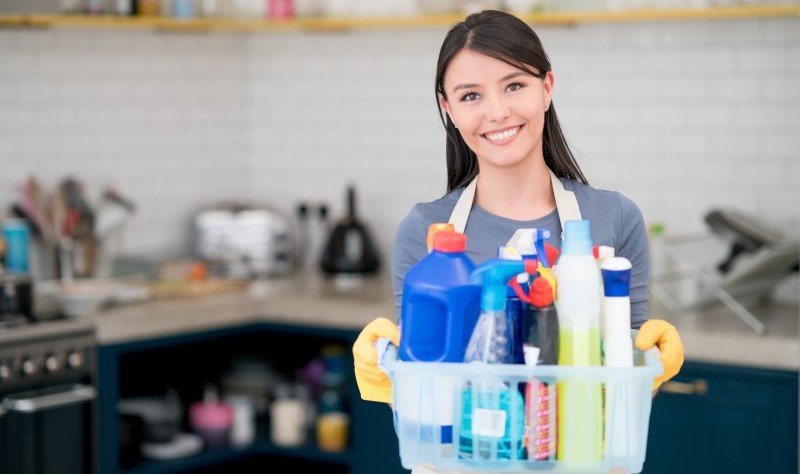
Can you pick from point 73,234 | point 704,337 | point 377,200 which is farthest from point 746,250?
point 73,234

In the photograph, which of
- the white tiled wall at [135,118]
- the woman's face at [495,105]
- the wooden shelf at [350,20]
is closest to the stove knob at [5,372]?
the white tiled wall at [135,118]

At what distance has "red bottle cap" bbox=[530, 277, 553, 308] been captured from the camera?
1844mm

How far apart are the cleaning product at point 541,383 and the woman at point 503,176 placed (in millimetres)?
194

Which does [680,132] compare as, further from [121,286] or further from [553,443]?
[553,443]

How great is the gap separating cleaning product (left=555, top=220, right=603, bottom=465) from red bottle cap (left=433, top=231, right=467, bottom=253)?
0.50ft

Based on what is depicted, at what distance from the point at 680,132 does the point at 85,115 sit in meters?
2.46

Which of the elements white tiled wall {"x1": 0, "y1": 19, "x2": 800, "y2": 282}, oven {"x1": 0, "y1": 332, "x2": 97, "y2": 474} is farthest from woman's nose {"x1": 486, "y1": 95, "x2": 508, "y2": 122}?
oven {"x1": 0, "y1": 332, "x2": 97, "y2": 474}

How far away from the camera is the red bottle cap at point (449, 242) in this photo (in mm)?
1884

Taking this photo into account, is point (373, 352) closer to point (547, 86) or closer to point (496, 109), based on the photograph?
point (496, 109)

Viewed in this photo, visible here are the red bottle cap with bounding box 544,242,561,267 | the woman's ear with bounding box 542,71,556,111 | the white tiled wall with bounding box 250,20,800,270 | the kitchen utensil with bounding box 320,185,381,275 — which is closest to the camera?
the red bottle cap with bounding box 544,242,561,267

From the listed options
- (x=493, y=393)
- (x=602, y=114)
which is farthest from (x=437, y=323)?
(x=602, y=114)

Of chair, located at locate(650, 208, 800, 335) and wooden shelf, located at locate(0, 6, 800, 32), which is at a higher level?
wooden shelf, located at locate(0, 6, 800, 32)

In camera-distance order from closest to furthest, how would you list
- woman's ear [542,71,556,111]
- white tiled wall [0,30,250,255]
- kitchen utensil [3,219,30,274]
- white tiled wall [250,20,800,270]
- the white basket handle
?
Answer: the white basket handle, woman's ear [542,71,556,111], kitchen utensil [3,219,30,274], white tiled wall [250,20,800,270], white tiled wall [0,30,250,255]

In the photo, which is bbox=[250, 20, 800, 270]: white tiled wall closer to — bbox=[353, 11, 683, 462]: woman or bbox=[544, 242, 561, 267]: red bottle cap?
bbox=[353, 11, 683, 462]: woman
